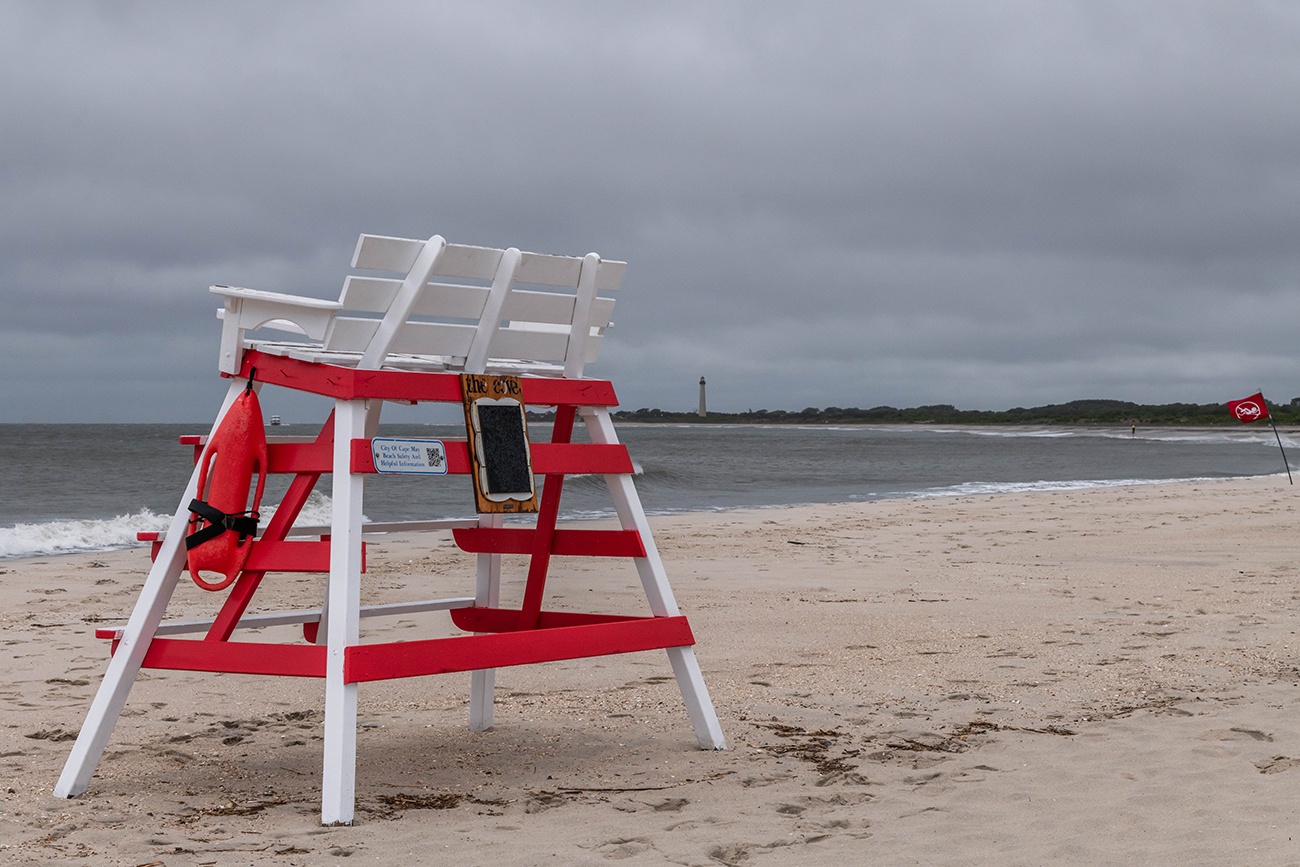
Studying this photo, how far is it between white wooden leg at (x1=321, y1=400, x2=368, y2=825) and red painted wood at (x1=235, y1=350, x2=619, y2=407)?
0.22 ft

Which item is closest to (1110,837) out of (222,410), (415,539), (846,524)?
(222,410)

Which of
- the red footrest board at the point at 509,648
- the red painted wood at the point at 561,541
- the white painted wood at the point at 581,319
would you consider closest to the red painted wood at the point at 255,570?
the red footrest board at the point at 509,648

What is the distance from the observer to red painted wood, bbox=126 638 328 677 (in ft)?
Result: 12.4

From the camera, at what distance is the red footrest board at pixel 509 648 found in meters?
3.72

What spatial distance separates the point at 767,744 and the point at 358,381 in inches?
85.3

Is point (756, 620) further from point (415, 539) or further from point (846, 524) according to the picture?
point (846, 524)

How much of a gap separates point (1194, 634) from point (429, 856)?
5.26 meters

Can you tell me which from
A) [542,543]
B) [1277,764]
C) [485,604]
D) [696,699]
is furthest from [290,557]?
[1277,764]

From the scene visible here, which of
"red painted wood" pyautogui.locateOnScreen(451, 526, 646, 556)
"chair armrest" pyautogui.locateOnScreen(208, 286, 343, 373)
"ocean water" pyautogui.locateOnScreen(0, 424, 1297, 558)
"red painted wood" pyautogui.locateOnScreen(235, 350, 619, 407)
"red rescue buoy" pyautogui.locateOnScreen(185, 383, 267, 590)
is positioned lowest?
"ocean water" pyautogui.locateOnScreen(0, 424, 1297, 558)

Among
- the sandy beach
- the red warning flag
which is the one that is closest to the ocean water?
the red warning flag

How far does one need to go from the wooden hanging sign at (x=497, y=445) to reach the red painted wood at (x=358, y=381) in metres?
0.09

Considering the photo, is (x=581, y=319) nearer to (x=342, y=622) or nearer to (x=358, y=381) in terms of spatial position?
(x=358, y=381)

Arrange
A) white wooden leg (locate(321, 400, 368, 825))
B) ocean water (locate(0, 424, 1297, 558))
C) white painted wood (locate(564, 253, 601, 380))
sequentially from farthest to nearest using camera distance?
ocean water (locate(0, 424, 1297, 558)) < white painted wood (locate(564, 253, 601, 380)) < white wooden leg (locate(321, 400, 368, 825))

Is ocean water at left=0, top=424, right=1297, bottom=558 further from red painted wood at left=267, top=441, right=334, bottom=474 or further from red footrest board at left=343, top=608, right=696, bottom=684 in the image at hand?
red footrest board at left=343, top=608, right=696, bottom=684
